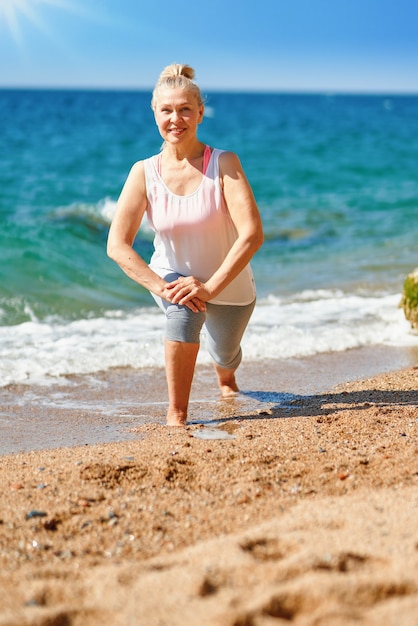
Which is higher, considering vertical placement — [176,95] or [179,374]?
[176,95]

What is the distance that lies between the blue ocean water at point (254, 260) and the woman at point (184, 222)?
1760 millimetres

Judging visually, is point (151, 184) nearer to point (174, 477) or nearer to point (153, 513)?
point (174, 477)

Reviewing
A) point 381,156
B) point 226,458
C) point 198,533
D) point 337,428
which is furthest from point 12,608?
point 381,156

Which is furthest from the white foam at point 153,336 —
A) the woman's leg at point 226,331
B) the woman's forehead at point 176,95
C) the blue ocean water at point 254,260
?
the woman's forehead at point 176,95

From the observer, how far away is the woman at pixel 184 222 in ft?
16.0

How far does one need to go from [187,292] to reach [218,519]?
5.70 feet

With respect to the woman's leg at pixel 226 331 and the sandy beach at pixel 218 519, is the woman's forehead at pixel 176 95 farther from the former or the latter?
the sandy beach at pixel 218 519

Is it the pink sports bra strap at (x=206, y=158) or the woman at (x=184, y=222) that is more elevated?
the pink sports bra strap at (x=206, y=158)

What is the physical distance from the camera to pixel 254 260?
12859 millimetres

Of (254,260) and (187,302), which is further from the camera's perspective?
(254,260)

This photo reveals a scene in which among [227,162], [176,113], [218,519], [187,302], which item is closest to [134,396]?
[187,302]

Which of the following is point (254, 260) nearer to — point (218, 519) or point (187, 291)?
point (187, 291)

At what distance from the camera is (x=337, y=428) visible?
4.69 metres

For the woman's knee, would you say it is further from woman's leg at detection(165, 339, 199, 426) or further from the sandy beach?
the sandy beach
